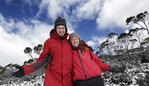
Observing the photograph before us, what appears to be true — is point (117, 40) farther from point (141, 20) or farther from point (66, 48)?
point (66, 48)

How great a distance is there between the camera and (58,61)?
542 centimetres

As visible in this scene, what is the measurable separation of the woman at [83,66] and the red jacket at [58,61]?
0.34ft

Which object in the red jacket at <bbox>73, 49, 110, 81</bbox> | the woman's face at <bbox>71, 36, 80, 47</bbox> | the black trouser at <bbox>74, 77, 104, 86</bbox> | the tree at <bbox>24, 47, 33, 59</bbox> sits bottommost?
the black trouser at <bbox>74, 77, 104, 86</bbox>

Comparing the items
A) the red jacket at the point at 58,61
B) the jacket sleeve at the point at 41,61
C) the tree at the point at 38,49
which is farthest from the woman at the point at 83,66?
the tree at the point at 38,49

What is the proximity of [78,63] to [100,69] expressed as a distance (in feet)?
1.64

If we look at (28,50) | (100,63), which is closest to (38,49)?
(28,50)

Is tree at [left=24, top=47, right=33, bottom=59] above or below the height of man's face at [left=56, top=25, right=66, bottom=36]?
above

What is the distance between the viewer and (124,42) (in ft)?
183

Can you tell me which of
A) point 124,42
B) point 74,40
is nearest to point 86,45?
point 74,40

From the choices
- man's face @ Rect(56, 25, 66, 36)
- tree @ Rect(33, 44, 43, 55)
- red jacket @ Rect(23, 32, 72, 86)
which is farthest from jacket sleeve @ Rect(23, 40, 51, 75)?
tree @ Rect(33, 44, 43, 55)

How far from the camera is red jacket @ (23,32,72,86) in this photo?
17.7 ft

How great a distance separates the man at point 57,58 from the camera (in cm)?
541

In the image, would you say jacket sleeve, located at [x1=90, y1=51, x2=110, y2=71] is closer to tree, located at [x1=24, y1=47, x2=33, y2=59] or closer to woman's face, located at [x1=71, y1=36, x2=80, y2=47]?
woman's face, located at [x1=71, y1=36, x2=80, y2=47]

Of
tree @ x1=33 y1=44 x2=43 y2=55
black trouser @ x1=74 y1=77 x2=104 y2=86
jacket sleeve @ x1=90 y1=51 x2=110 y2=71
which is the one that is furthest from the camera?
tree @ x1=33 y1=44 x2=43 y2=55
